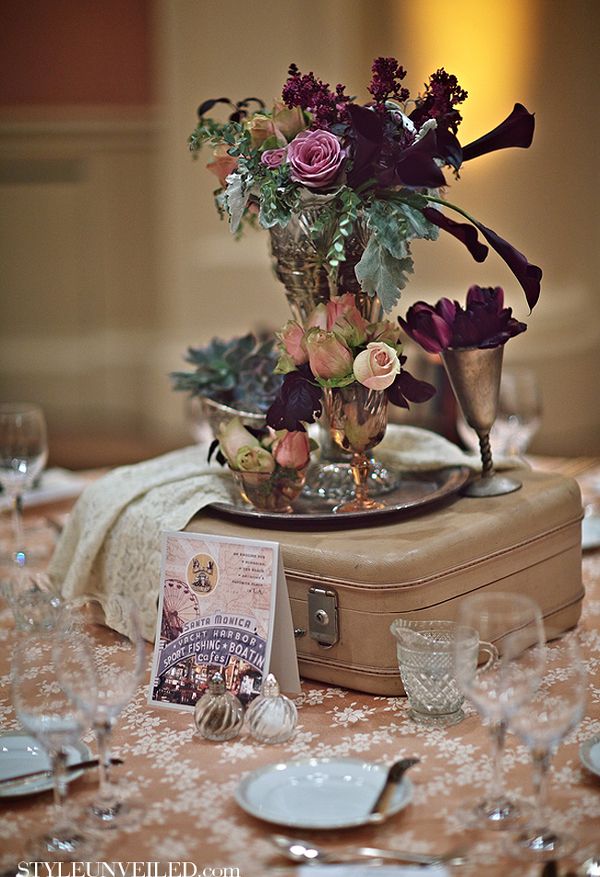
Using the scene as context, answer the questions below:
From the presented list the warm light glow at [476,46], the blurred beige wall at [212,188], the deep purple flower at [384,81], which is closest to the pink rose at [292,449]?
the deep purple flower at [384,81]

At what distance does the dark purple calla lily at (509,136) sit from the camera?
1447mm

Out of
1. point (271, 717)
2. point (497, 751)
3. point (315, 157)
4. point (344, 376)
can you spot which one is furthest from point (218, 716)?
point (315, 157)

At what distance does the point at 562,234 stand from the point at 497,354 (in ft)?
11.5

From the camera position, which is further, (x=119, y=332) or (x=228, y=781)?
(x=119, y=332)

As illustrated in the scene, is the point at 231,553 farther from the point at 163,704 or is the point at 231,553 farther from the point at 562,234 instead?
the point at 562,234

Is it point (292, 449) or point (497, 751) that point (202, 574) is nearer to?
point (292, 449)

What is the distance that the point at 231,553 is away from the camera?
1.37 m

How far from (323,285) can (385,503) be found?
32 centimetres

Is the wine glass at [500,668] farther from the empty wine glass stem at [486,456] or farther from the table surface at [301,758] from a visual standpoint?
the empty wine glass stem at [486,456]

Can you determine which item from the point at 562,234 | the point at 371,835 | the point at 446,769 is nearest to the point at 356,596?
the point at 446,769

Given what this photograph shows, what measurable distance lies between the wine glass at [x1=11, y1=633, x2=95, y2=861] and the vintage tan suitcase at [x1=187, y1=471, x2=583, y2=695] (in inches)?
15.2

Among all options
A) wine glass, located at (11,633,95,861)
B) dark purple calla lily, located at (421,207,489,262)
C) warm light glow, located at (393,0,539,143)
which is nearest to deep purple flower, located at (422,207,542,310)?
dark purple calla lily, located at (421,207,489,262)

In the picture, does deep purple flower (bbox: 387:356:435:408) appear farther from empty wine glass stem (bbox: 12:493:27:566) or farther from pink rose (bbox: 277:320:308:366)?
empty wine glass stem (bbox: 12:493:27:566)

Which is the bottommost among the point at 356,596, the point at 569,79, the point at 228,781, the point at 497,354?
the point at 228,781
